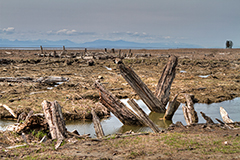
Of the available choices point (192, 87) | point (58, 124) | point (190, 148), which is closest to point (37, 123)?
point (58, 124)

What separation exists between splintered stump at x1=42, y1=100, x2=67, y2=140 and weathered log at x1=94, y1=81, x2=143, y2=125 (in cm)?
211

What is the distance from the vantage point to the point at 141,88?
10422mm

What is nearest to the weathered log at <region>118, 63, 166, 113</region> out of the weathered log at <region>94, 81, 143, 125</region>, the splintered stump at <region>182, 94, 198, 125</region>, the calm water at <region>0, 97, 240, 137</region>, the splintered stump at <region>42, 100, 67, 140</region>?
the calm water at <region>0, 97, 240, 137</region>

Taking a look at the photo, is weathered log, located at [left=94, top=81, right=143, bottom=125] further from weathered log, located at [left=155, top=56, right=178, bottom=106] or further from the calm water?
weathered log, located at [left=155, top=56, right=178, bottom=106]

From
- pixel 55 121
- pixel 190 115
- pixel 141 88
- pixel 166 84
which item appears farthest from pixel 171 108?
pixel 55 121

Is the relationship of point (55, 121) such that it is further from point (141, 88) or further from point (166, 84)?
point (166, 84)

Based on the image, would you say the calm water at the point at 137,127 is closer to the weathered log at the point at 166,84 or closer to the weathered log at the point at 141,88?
the weathered log at the point at 141,88

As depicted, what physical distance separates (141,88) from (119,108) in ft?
6.65

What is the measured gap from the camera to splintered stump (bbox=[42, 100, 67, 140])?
6.52 meters

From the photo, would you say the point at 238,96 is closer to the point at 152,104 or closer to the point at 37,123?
the point at 152,104

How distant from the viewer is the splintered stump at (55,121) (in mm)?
6523

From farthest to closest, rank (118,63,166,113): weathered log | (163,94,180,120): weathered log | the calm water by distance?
(118,63,166,113): weathered log → (163,94,180,120): weathered log → the calm water

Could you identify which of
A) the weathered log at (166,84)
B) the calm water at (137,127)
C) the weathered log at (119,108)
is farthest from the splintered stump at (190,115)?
the weathered log at (166,84)

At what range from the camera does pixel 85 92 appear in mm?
13039
